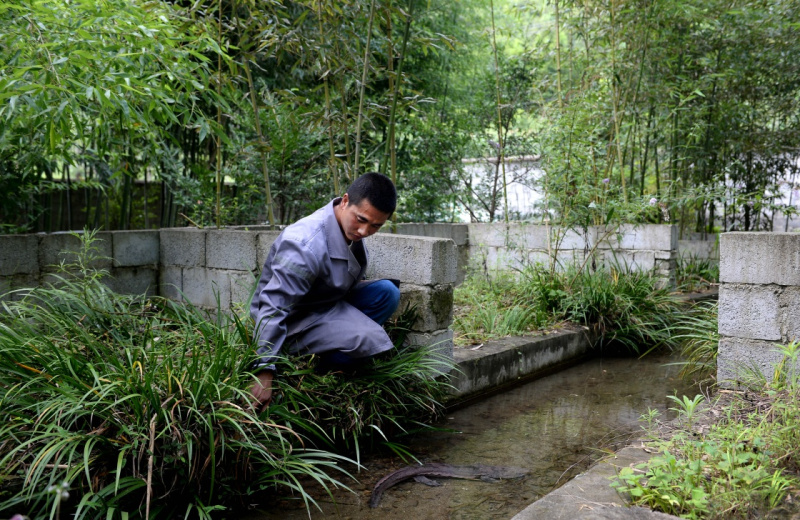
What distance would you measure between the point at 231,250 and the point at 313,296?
150cm

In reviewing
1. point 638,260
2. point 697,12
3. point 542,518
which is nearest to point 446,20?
point 697,12

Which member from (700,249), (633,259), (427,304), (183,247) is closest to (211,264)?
(183,247)

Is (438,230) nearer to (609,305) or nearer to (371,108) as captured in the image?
(609,305)

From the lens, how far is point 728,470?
2172mm

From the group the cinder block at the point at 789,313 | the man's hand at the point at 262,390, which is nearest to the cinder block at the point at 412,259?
the man's hand at the point at 262,390

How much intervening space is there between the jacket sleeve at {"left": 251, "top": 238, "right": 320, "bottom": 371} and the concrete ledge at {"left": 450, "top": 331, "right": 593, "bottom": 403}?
120cm

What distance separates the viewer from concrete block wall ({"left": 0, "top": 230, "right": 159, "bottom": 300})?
4.12m

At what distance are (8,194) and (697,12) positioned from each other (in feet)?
20.6

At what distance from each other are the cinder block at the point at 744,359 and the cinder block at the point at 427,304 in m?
1.52

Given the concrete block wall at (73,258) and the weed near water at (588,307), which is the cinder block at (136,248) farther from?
the weed near water at (588,307)

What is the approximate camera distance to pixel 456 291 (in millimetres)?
6133

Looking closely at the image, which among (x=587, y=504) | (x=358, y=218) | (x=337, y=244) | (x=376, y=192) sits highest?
(x=376, y=192)

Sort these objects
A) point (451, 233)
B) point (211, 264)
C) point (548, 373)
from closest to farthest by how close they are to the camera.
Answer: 1. point (211, 264)
2. point (548, 373)
3. point (451, 233)

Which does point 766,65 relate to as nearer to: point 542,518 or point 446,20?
point 446,20
